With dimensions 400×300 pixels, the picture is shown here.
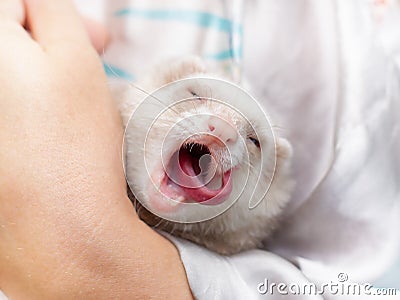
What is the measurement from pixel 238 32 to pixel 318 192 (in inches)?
10.6

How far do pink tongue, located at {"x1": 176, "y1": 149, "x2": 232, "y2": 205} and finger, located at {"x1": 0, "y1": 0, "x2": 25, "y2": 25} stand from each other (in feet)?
0.87

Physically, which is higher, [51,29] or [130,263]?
[51,29]

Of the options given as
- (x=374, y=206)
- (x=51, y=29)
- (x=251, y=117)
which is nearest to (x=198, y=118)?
(x=251, y=117)

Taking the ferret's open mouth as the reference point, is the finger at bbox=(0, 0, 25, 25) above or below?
above

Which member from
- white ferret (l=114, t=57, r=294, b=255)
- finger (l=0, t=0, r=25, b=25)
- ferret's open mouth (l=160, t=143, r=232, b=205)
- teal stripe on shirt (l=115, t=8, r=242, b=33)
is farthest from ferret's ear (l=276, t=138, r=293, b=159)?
finger (l=0, t=0, r=25, b=25)

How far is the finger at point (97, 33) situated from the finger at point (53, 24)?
8 centimetres

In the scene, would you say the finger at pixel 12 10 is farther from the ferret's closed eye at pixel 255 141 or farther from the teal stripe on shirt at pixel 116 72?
the ferret's closed eye at pixel 255 141

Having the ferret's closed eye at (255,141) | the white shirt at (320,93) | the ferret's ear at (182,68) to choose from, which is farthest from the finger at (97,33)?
the ferret's closed eye at (255,141)

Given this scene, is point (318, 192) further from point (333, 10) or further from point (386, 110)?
point (333, 10)

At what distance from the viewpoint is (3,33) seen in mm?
619

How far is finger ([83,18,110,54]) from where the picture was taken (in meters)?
0.79

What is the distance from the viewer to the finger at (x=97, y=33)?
0.79 m

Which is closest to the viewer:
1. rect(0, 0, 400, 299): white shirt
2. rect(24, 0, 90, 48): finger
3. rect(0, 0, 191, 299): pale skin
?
rect(0, 0, 191, 299): pale skin

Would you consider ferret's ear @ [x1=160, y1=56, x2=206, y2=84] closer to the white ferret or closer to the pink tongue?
the white ferret
